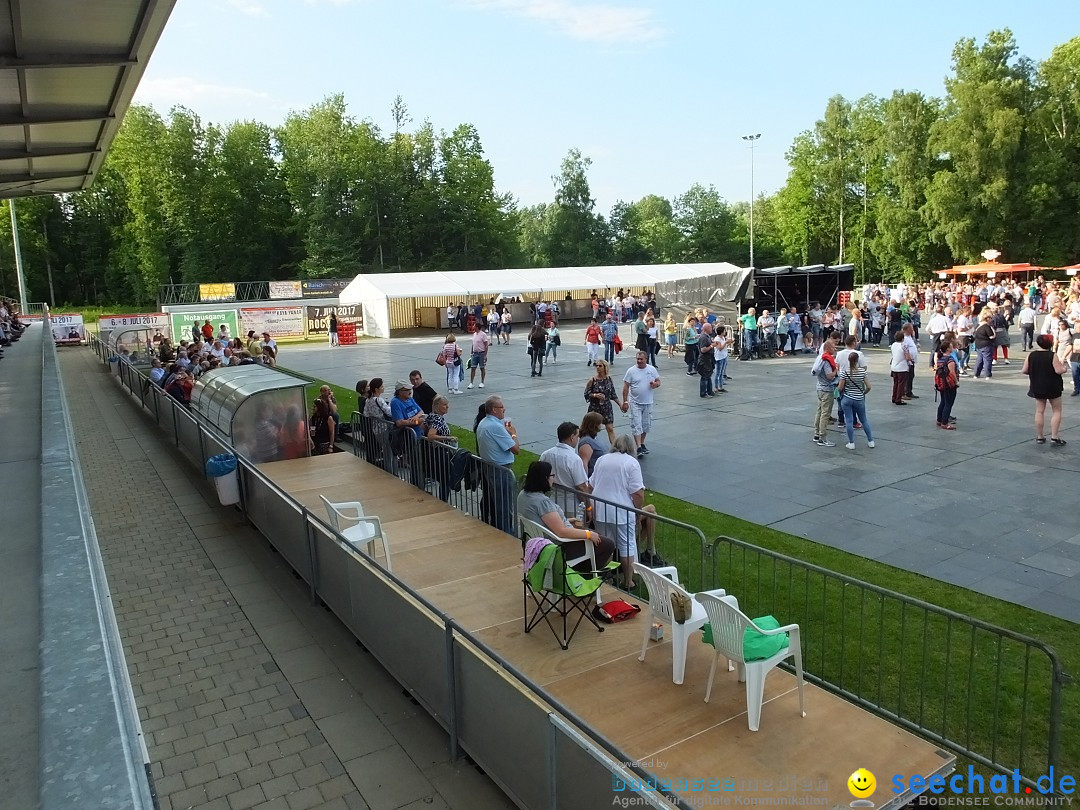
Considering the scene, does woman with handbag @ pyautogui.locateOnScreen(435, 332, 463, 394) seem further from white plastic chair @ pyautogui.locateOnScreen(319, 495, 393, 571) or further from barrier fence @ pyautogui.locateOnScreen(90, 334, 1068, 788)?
white plastic chair @ pyautogui.locateOnScreen(319, 495, 393, 571)

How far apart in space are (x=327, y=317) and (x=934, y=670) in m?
39.3

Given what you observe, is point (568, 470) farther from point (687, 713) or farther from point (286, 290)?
point (286, 290)

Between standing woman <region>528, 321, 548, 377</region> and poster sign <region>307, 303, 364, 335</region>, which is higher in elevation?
poster sign <region>307, 303, 364, 335</region>

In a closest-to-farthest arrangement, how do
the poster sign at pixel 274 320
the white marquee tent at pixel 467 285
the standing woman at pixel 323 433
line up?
1. the standing woman at pixel 323 433
2. the poster sign at pixel 274 320
3. the white marquee tent at pixel 467 285

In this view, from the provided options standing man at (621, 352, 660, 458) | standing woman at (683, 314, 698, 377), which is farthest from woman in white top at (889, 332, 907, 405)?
standing woman at (683, 314, 698, 377)

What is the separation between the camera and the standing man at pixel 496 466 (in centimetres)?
866

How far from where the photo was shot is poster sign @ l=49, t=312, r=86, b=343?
41.5m

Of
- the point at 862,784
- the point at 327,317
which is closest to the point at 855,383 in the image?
the point at 862,784

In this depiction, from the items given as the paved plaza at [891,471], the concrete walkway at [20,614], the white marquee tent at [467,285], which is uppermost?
the white marquee tent at [467,285]

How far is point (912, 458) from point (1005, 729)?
304 inches

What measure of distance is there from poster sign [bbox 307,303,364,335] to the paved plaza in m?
21.6

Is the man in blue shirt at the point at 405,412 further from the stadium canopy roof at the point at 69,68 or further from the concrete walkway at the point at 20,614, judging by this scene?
the stadium canopy roof at the point at 69,68

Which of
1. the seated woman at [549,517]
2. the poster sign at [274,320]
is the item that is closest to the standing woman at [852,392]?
the seated woman at [549,517]

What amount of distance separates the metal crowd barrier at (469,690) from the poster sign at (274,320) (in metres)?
31.2
